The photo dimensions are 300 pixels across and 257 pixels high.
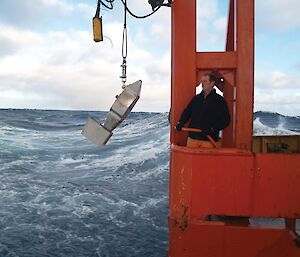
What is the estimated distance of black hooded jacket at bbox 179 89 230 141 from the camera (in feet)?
11.8

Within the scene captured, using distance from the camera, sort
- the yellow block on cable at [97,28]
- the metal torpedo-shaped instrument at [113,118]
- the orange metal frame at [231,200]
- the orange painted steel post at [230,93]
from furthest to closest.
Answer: the orange painted steel post at [230,93], the yellow block on cable at [97,28], the metal torpedo-shaped instrument at [113,118], the orange metal frame at [231,200]

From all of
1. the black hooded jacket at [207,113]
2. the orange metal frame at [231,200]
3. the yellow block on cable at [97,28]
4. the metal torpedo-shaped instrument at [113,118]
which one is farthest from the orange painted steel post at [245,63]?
the yellow block on cable at [97,28]

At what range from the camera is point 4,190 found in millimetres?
10055

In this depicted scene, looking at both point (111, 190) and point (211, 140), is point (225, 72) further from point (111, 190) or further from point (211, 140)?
point (111, 190)

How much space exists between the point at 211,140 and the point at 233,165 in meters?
0.47

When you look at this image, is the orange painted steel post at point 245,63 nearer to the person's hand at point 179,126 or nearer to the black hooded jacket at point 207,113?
the black hooded jacket at point 207,113

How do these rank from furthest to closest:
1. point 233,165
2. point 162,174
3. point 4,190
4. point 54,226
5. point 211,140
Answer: point 162,174, point 4,190, point 54,226, point 211,140, point 233,165

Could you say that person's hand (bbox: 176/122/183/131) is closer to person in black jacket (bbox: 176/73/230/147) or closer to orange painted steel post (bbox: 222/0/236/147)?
person in black jacket (bbox: 176/73/230/147)

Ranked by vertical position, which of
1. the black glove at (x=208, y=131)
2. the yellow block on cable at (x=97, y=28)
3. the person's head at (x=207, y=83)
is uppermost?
the yellow block on cable at (x=97, y=28)

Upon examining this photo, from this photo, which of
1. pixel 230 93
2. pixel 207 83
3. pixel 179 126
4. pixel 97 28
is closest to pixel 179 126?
pixel 179 126

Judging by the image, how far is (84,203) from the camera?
8.95 meters

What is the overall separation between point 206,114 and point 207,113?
15 mm

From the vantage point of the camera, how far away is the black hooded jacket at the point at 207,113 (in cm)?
361

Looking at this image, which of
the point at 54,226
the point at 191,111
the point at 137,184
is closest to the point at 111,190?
the point at 137,184
